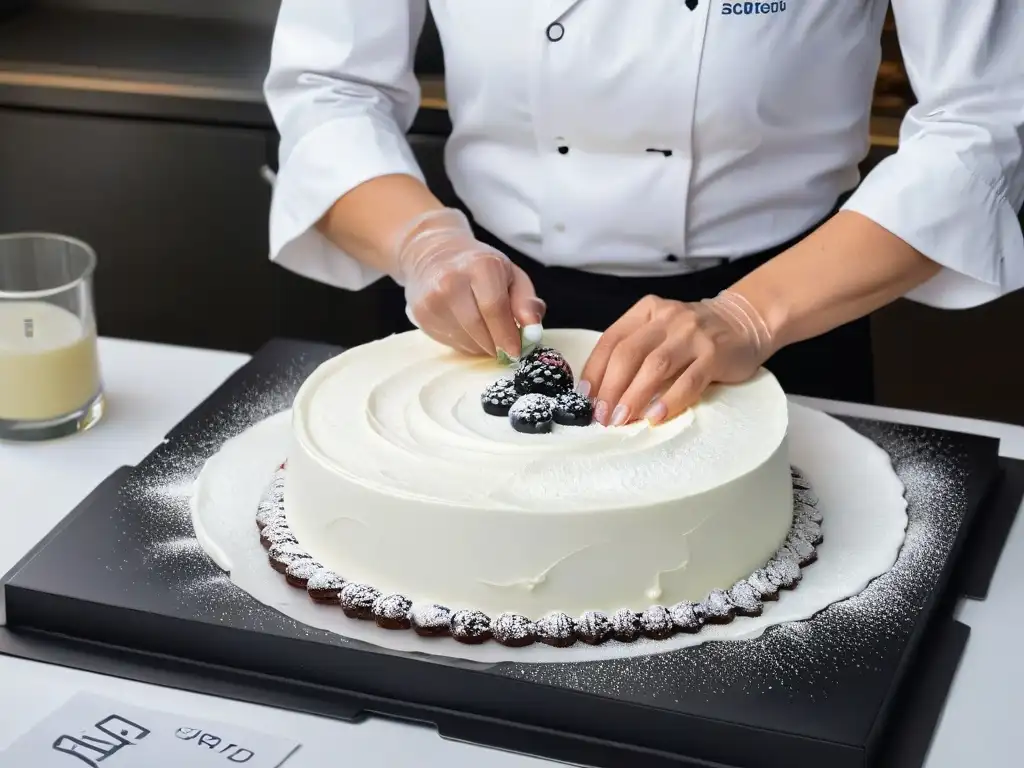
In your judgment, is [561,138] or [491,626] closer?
[491,626]

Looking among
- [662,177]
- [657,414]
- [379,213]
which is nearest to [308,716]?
[657,414]

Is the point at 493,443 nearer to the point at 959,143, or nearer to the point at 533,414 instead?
the point at 533,414

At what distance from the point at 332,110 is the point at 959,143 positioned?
2.63 ft

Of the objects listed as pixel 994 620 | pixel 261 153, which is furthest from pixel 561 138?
pixel 261 153

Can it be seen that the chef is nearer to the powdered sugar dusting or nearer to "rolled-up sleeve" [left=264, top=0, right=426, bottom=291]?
"rolled-up sleeve" [left=264, top=0, right=426, bottom=291]

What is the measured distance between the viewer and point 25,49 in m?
3.20

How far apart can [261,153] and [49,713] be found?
1.89m

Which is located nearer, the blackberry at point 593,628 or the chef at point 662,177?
the blackberry at point 593,628

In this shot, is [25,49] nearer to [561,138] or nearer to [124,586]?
[561,138]

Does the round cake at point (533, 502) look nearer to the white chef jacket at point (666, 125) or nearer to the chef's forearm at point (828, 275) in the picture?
the chef's forearm at point (828, 275)

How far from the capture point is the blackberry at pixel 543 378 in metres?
1.50

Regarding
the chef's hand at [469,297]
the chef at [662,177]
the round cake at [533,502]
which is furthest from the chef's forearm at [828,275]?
the chef's hand at [469,297]

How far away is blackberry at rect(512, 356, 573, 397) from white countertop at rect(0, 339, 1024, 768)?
388mm

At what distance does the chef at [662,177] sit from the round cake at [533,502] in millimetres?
93
